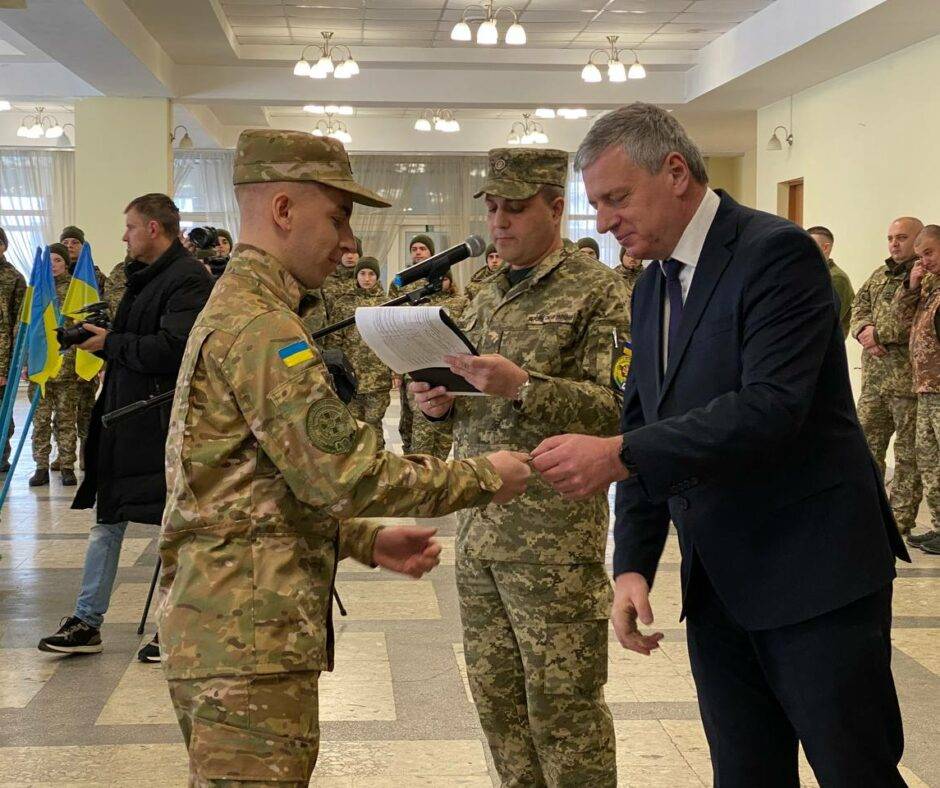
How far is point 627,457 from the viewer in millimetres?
1982

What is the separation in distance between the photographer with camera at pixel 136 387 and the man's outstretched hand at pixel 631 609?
2.54 meters

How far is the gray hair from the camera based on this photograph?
2018 mm

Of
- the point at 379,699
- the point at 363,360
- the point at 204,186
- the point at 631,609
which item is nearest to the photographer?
the point at 631,609

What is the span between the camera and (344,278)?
942cm

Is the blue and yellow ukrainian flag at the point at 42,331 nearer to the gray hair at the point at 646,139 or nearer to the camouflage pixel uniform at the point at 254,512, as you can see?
the camouflage pixel uniform at the point at 254,512

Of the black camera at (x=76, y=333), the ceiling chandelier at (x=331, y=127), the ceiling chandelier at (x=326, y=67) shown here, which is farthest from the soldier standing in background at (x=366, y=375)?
the ceiling chandelier at (x=331, y=127)

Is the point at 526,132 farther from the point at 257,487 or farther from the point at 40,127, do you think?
the point at 257,487

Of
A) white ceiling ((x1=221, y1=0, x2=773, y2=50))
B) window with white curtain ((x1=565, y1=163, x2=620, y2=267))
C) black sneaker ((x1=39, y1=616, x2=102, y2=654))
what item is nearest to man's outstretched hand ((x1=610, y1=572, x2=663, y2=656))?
black sneaker ((x1=39, y1=616, x2=102, y2=654))

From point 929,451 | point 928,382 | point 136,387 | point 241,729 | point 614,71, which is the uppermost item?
point 614,71

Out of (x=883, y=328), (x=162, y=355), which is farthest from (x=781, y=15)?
(x=162, y=355)

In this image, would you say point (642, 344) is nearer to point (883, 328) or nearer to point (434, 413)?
point (434, 413)

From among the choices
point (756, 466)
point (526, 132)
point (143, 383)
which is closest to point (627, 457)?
point (756, 466)

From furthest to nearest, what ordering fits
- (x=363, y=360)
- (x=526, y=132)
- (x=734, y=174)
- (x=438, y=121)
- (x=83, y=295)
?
(x=734, y=174)
(x=526, y=132)
(x=438, y=121)
(x=363, y=360)
(x=83, y=295)

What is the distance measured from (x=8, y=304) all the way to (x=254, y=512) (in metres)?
7.36
